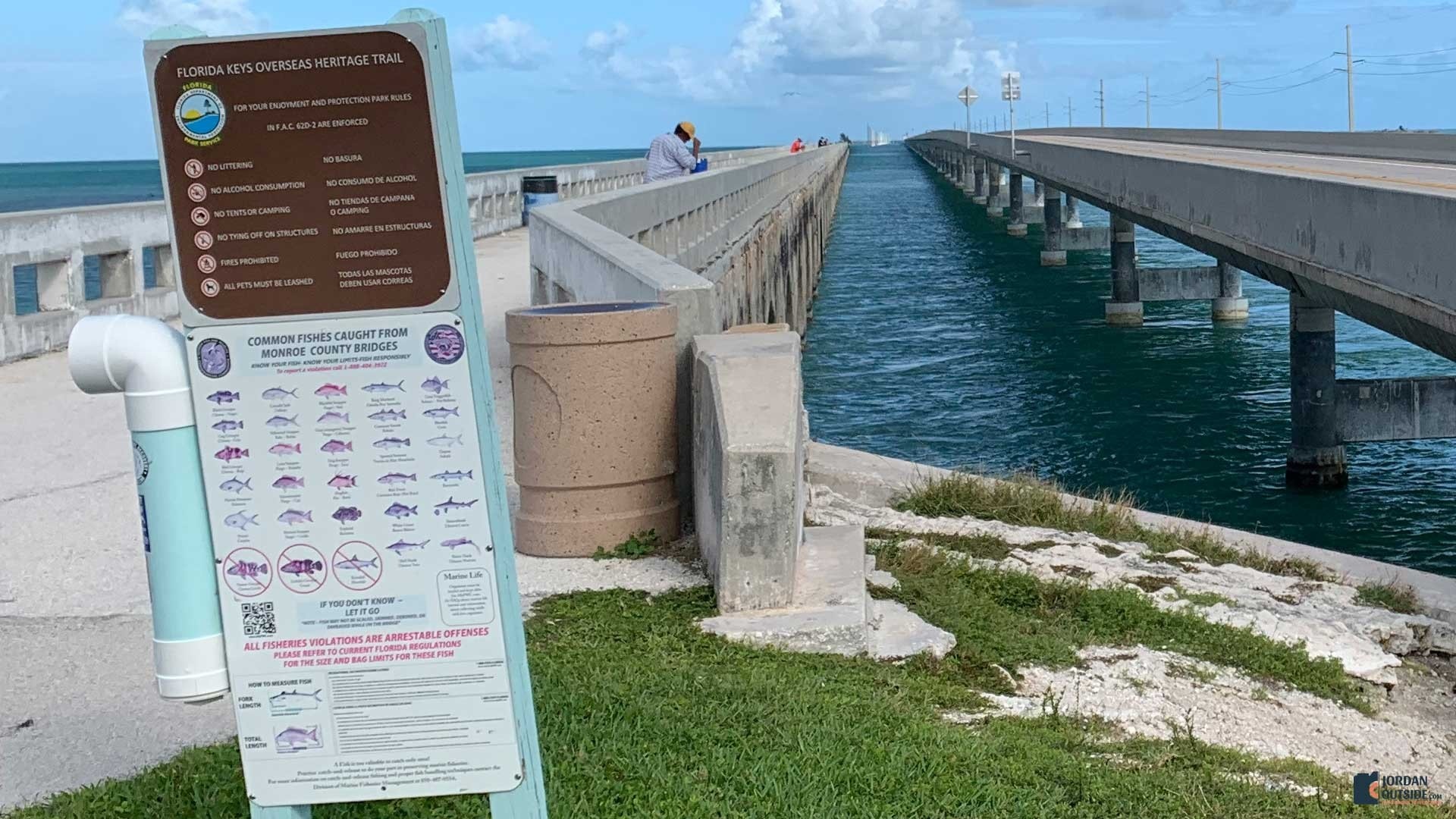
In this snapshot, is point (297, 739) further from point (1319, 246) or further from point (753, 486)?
point (1319, 246)

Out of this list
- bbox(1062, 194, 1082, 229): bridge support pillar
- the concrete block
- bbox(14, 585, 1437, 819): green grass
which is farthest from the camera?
bbox(1062, 194, 1082, 229): bridge support pillar

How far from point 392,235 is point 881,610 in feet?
12.1

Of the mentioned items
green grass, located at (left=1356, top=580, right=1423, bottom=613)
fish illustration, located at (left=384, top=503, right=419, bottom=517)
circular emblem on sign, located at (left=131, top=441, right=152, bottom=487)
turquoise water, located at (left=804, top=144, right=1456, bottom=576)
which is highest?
circular emblem on sign, located at (left=131, top=441, right=152, bottom=487)

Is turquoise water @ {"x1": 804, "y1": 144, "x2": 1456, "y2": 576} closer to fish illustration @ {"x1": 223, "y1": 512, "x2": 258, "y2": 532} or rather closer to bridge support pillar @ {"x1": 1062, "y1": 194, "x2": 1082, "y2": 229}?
fish illustration @ {"x1": 223, "y1": 512, "x2": 258, "y2": 532}

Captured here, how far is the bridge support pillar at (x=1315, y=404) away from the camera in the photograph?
60.8ft

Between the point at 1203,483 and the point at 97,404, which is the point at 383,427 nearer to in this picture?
the point at 97,404

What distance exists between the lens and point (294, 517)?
146 inches

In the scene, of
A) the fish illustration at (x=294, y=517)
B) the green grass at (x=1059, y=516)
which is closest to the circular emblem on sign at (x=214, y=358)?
the fish illustration at (x=294, y=517)

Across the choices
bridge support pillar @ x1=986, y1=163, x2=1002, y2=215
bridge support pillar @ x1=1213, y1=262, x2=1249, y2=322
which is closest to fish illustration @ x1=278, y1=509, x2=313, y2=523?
bridge support pillar @ x1=1213, y1=262, x2=1249, y2=322

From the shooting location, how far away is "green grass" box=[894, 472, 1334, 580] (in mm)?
9398

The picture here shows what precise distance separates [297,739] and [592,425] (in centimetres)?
370

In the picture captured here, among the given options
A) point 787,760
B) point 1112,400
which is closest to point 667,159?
point 1112,400

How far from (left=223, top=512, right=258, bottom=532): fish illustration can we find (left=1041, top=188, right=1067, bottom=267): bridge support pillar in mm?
51684

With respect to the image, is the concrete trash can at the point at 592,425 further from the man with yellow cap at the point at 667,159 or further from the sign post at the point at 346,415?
the man with yellow cap at the point at 667,159
